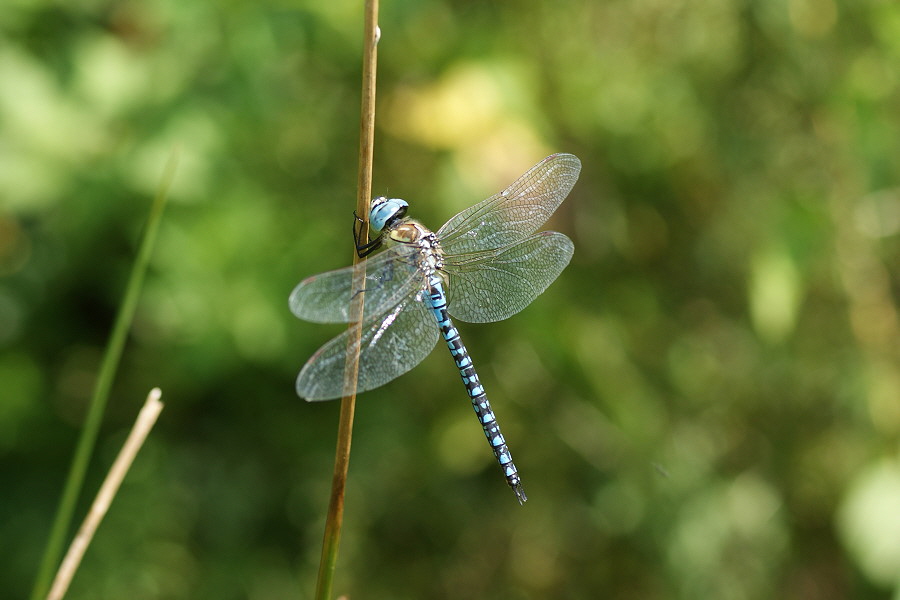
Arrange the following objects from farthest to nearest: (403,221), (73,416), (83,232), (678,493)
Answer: (73,416), (678,493), (83,232), (403,221)

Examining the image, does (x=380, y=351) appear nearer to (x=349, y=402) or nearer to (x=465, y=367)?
(x=465, y=367)

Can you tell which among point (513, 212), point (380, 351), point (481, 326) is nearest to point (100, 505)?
point (380, 351)

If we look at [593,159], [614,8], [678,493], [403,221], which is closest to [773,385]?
[678,493]

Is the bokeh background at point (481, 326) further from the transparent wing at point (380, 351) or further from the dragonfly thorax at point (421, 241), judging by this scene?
the transparent wing at point (380, 351)

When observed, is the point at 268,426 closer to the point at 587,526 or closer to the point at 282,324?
the point at 282,324

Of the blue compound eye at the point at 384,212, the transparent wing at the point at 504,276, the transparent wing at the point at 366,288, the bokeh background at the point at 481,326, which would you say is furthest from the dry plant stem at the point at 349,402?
the bokeh background at the point at 481,326

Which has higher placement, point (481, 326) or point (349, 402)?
point (349, 402)
